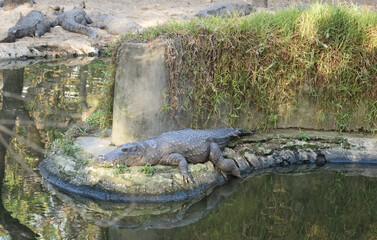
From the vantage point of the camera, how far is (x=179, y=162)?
5453 millimetres

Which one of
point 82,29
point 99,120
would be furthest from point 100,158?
point 82,29

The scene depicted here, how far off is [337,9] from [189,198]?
3.27 meters

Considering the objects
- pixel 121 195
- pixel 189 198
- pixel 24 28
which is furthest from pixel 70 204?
pixel 24 28

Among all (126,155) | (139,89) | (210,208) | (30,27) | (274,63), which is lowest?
(210,208)

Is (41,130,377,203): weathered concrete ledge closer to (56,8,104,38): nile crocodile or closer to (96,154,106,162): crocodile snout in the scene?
(96,154,106,162): crocodile snout

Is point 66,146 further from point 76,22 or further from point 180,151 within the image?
point 76,22

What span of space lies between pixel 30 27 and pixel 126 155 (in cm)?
1024

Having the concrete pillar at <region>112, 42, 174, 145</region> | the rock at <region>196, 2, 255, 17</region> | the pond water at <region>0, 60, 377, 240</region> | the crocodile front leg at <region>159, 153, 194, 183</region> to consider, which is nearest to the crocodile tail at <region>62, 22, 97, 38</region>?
the rock at <region>196, 2, 255, 17</region>

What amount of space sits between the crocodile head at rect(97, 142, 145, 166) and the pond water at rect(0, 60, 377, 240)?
52cm

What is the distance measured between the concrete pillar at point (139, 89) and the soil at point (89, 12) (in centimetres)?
752

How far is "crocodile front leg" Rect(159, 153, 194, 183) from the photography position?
5.32 meters

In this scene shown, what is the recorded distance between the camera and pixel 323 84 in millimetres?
6551

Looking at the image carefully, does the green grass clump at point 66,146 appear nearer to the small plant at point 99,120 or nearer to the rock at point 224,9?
the small plant at point 99,120

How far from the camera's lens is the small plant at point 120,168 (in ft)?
17.2
